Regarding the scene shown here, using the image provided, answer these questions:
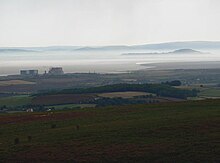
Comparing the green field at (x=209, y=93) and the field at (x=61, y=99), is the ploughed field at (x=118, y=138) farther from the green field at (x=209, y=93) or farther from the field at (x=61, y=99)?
the green field at (x=209, y=93)

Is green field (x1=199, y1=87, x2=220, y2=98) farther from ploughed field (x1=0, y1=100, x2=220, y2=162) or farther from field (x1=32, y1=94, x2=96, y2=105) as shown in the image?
ploughed field (x1=0, y1=100, x2=220, y2=162)

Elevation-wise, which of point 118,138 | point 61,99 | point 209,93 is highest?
point 118,138

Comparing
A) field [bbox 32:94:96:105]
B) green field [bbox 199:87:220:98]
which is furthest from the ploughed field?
green field [bbox 199:87:220:98]

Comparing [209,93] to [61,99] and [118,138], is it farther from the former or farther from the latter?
[118,138]

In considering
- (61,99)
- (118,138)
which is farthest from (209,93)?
(118,138)

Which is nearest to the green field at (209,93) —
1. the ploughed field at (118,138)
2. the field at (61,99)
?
the field at (61,99)

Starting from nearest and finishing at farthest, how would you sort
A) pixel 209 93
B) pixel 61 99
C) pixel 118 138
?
pixel 118 138, pixel 61 99, pixel 209 93

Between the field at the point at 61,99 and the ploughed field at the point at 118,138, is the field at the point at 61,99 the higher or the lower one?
the lower one

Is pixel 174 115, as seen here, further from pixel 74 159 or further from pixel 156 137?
pixel 74 159

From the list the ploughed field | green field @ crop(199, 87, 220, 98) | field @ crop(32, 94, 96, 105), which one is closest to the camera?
the ploughed field
